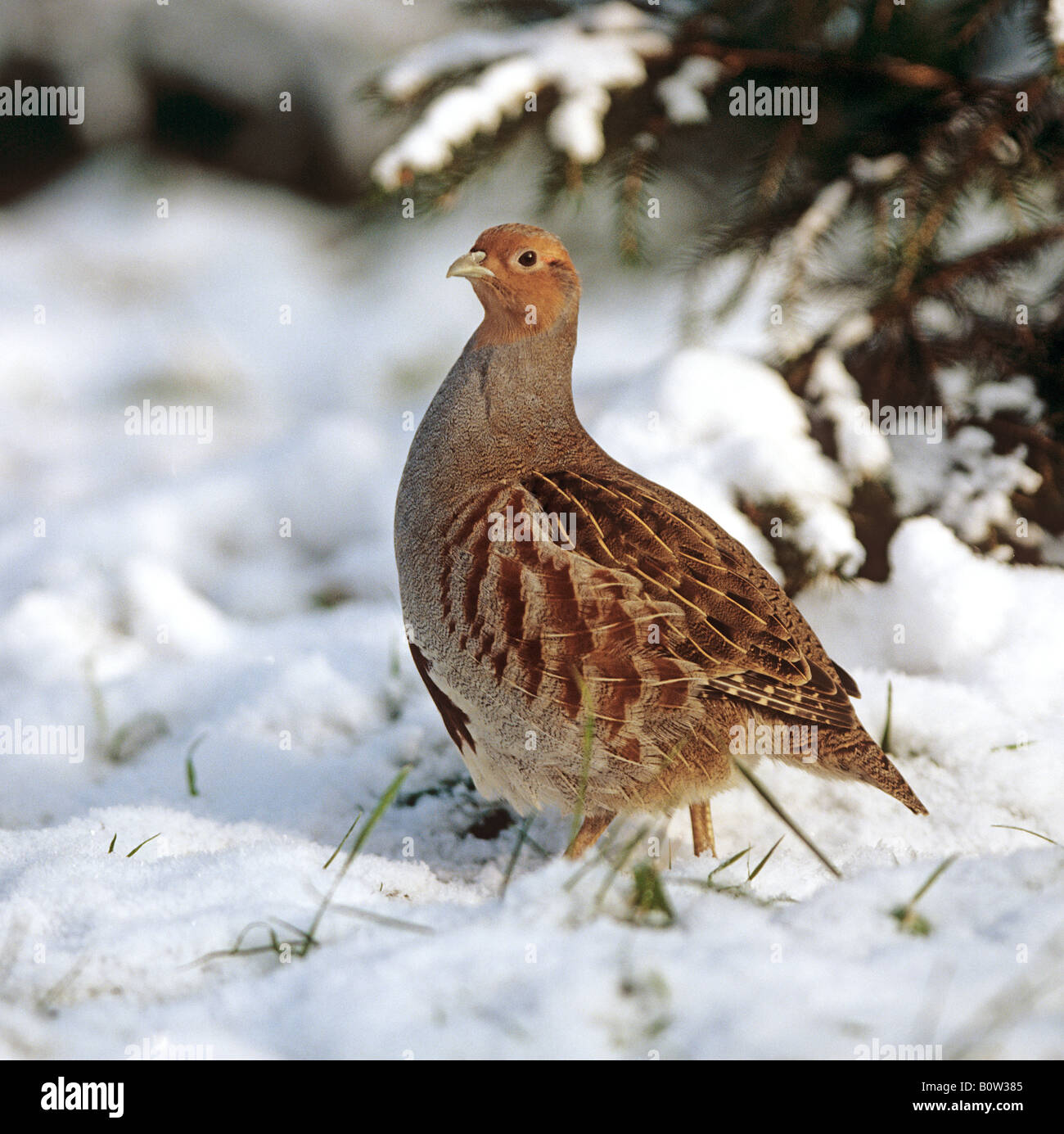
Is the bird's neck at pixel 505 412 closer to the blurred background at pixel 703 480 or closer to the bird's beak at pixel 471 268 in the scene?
the bird's beak at pixel 471 268

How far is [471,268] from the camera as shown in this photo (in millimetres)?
2404

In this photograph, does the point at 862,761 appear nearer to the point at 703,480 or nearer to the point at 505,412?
the point at 505,412

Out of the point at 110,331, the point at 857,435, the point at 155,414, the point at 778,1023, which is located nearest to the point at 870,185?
the point at 857,435

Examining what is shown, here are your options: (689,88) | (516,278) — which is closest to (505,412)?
(516,278)

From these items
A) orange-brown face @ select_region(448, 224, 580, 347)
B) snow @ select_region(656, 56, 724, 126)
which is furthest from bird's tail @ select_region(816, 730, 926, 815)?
snow @ select_region(656, 56, 724, 126)

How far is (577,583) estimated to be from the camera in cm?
213

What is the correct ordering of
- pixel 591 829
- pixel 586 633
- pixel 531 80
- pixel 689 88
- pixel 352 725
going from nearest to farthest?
pixel 586 633, pixel 591 829, pixel 352 725, pixel 531 80, pixel 689 88

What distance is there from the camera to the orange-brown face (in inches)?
95.5

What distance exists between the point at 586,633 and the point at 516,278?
2.90 feet

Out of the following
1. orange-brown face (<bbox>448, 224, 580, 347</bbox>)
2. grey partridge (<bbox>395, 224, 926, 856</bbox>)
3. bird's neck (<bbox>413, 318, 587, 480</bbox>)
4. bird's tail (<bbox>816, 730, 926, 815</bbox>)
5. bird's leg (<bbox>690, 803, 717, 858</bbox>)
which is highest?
orange-brown face (<bbox>448, 224, 580, 347</bbox>)

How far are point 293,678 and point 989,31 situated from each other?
10.1ft

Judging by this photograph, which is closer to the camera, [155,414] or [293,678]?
[293,678]

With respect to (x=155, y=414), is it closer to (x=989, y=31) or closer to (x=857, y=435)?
(x=857, y=435)

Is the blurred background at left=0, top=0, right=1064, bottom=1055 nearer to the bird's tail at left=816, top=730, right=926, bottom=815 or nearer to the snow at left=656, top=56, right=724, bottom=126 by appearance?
the snow at left=656, top=56, right=724, bottom=126
